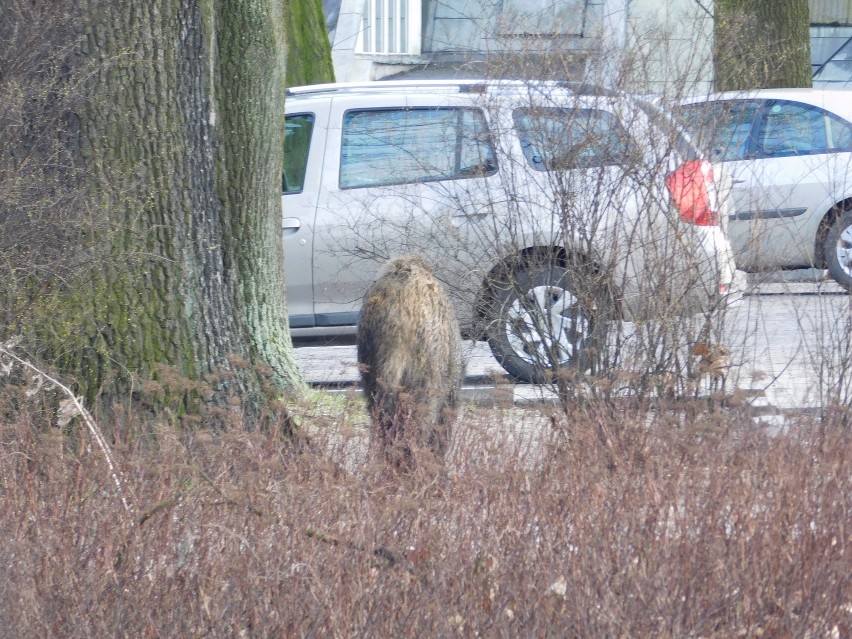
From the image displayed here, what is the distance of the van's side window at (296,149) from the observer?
26.8 feet

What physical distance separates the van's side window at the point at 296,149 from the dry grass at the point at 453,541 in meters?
4.36

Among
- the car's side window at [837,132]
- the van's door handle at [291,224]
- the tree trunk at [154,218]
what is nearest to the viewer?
the tree trunk at [154,218]

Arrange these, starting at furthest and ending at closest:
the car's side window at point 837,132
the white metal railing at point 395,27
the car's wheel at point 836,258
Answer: the white metal railing at point 395,27 < the car's side window at point 837,132 < the car's wheel at point 836,258

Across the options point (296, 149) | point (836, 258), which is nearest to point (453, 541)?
point (836, 258)

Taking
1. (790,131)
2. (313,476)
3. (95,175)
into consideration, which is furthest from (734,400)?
(790,131)

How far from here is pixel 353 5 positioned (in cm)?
1978

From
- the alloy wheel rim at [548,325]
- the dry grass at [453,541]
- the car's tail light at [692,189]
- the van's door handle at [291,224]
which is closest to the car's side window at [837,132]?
the van's door handle at [291,224]

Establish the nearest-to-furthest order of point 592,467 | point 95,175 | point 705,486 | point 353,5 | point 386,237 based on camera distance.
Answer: point 705,486
point 592,467
point 95,175
point 386,237
point 353,5

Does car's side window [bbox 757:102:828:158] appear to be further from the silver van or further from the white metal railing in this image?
the white metal railing

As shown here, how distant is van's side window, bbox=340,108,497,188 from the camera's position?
Answer: 5.91 metres

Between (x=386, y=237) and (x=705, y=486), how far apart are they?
326cm

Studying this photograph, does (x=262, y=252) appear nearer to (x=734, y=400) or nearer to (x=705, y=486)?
(x=734, y=400)

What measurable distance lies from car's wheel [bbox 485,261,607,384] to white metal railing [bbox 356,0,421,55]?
51.9ft

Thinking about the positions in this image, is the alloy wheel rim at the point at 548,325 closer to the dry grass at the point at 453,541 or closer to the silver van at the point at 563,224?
the silver van at the point at 563,224
